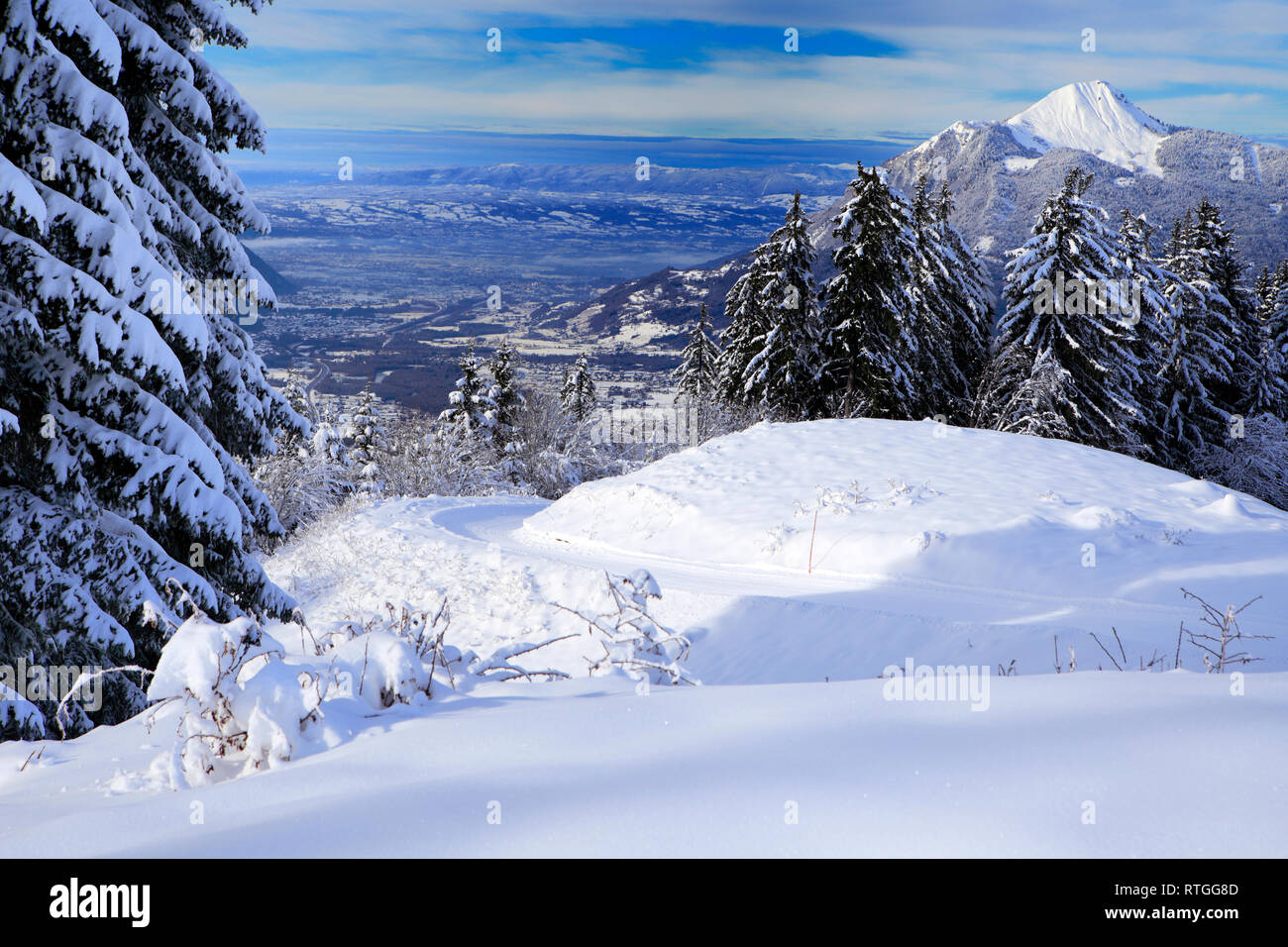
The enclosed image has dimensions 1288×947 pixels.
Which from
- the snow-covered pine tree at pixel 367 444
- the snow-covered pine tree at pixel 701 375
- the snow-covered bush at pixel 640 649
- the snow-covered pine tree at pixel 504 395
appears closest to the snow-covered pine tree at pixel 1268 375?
the snow-covered pine tree at pixel 701 375

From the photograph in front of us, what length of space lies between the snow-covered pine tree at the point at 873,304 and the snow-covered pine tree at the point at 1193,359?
10.1 m

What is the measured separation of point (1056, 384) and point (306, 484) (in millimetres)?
30849

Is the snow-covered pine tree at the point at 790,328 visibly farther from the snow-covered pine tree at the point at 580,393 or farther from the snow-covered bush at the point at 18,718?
the snow-covered bush at the point at 18,718

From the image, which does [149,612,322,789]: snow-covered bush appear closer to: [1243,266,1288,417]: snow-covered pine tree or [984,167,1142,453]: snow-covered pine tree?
[984,167,1142,453]: snow-covered pine tree

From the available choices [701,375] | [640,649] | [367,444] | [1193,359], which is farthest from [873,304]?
[367,444]

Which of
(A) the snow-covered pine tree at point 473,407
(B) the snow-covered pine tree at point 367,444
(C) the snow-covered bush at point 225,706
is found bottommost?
(B) the snow-covered pine tree at point 367,444

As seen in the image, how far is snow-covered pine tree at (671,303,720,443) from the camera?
3606cm

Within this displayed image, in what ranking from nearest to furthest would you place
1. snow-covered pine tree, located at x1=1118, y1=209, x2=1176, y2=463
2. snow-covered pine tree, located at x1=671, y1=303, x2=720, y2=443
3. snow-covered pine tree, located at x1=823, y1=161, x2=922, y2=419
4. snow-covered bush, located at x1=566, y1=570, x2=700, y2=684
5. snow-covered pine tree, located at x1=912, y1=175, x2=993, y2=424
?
1. snow-covered bush, located at x1=566, y1=570, x2=700, y2=684
2. snow-covered pine tree, located at x1=1118, y1=209, x2=1176, y2=463
3. snow-covered pine tree, located at x1=823, y1=161, x2=922, y2=419
4. snow-covered pine tree, located at x1=912, y1=175, x2=993, y2=424
5. snow-covered pine tree, located at x1=671, y1=303, x2=720, y2=443

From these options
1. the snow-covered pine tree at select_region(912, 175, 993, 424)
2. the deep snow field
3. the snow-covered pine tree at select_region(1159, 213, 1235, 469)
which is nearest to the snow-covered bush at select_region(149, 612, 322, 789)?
the deep snow field

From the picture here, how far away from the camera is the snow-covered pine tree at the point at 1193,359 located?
2977 cm

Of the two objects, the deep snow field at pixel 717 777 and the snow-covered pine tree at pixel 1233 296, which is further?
the snow-covered pine tree at pixel 1233 296

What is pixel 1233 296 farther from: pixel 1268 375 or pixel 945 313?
pixel 945 313

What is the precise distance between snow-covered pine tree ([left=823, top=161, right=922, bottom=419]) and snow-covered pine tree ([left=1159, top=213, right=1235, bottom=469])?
398 inches
